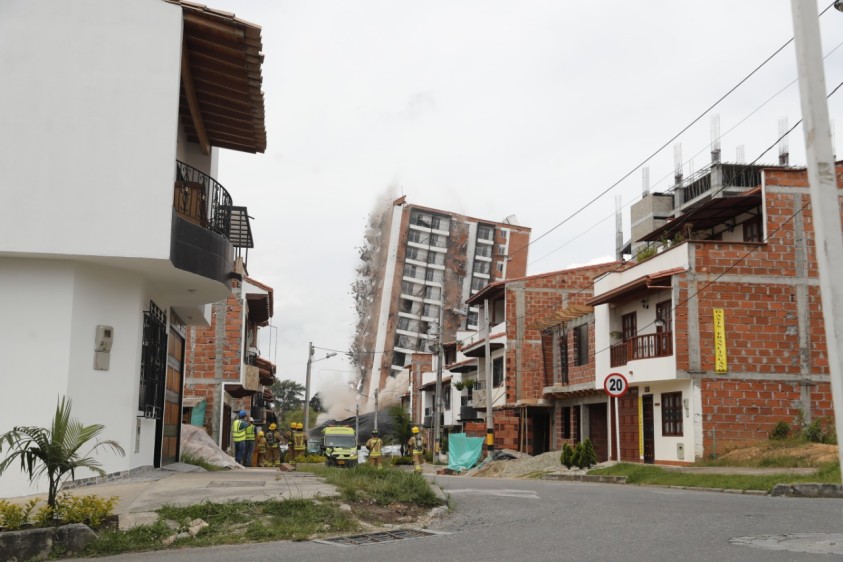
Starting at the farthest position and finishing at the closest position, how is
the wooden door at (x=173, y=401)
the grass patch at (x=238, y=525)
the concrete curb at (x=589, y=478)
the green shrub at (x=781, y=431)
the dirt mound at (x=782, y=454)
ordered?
1. the green shrub at (x=781, y=431)
2. the concrete curb at (x=589, y=478)
3. the dirt mound at (x=782, y=454)
4. the wooden door at (x=173, y=401)
5. the grass patch at (x=238, y=525)

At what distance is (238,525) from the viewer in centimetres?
1005

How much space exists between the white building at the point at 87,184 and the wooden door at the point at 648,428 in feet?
67.6

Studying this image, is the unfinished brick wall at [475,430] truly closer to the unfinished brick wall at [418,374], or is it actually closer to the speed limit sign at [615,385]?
the unfinished brick wall at [418,374]

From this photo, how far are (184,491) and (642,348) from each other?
21.7 meters

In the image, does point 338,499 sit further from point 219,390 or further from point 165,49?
point 219,390

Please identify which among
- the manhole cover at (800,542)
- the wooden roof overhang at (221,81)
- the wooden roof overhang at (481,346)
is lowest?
the manhole cover at (800,542)

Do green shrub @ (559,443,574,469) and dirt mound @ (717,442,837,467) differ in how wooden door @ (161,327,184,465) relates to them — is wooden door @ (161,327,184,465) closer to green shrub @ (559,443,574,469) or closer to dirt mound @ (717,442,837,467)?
green shrub @ (559,443,574,469)

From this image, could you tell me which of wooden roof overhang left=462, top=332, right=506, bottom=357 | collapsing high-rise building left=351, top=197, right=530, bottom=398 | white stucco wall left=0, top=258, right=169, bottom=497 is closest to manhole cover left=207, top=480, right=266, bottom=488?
white stucco wall left=0, top=258, right=169, bottom=497

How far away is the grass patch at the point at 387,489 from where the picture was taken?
11859 millimetres

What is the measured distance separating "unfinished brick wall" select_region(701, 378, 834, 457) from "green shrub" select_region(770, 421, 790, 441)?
26 cm

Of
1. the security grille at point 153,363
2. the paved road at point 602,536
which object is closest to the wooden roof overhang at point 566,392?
the security grille at point 153,363

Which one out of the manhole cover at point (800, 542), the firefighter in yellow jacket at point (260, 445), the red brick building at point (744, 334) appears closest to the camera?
the manhole cover at point (800, 542)

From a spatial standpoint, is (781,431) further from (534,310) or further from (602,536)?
(602,536)

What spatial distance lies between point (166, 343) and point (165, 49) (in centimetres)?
724
